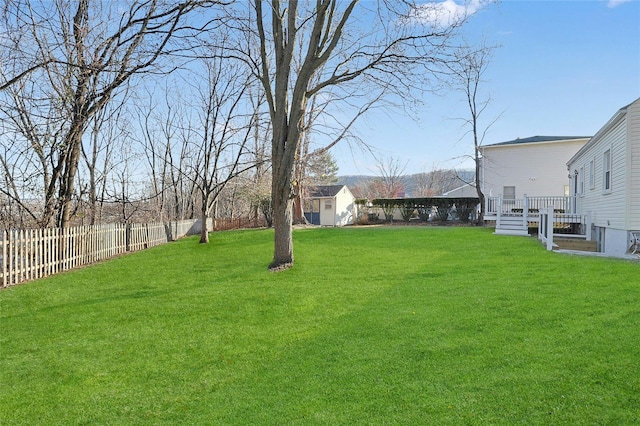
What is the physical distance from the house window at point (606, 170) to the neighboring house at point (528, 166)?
9710mm

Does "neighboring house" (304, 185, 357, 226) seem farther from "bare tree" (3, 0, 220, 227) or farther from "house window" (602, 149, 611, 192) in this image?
"bare tree" (3, 0, 220, 227)

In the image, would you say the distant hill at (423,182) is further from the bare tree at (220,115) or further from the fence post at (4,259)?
the fence post at (4,259)

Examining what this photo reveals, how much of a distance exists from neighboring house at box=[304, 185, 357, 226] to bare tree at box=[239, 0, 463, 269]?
21.4 m

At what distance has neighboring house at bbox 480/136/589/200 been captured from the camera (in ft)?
72.2

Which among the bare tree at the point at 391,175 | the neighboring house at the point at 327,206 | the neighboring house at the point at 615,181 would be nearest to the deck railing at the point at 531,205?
the neighboring house at the point at 615,181

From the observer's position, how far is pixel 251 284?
7871 mm

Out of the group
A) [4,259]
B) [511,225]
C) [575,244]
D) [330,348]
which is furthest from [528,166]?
[4,259]

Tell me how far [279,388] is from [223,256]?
8867 millimetres

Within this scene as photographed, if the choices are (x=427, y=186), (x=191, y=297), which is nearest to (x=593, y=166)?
(x=191, y=297)

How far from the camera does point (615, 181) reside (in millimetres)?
10789

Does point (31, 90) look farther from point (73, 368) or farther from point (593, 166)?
point (593, 166)

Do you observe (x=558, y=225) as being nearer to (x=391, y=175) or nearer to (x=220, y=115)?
(x=220, y=115)

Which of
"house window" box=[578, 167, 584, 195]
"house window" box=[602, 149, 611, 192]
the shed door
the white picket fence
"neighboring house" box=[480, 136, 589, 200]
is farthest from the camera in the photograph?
the shed door

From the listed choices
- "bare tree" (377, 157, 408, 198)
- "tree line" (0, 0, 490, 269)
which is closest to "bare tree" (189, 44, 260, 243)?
"tree line" (0, 0, 490, 269)
